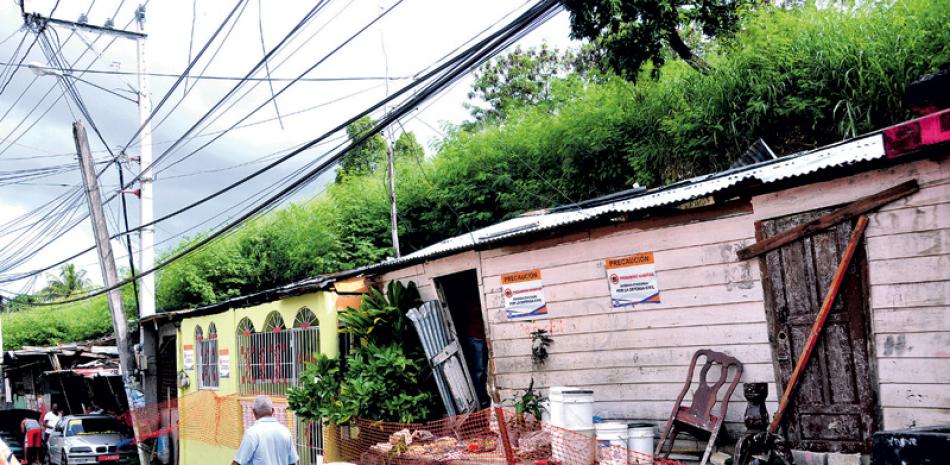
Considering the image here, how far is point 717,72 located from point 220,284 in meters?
20.4

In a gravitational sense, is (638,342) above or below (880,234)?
below

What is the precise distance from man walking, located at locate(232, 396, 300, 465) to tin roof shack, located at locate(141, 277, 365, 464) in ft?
17.3

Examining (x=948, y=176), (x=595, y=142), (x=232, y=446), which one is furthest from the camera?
(x=595, y=142)

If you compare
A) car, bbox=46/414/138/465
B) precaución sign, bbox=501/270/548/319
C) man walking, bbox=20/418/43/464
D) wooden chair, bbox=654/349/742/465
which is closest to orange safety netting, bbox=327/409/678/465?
wooden chair, bbox=654/349/742/465

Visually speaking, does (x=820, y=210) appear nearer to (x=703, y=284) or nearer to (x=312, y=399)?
(x=703, y=284)

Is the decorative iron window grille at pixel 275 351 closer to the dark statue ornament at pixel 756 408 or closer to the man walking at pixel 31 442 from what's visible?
the dark statue ornament at pixel 756 408

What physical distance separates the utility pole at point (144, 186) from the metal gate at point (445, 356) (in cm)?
899

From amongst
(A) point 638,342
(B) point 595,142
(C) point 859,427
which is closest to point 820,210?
(C) point 859,427

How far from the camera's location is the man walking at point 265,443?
6809mm

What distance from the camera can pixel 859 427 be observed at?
22.3 feet

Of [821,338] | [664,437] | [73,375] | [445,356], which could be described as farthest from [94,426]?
[821,338]

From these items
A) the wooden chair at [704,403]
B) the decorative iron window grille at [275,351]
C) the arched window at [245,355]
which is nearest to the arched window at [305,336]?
the decorative iron window grille at [275,351]

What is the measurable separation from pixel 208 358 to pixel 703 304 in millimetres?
13113

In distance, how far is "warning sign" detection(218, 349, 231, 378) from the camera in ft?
53.3
